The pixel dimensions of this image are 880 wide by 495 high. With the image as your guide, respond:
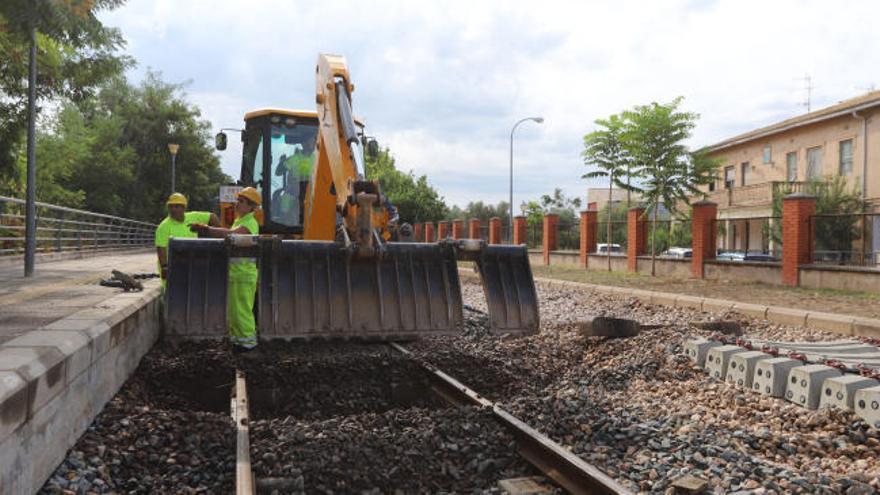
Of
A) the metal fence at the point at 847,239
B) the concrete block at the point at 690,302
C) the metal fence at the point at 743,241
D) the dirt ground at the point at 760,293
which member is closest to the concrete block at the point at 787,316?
the dirt ground at the point at 760,293

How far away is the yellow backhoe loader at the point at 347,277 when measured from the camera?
21.8 feet

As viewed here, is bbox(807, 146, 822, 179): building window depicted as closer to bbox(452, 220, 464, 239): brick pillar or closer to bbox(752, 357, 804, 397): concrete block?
bbox(452, 220, 464, 239): brick pillar

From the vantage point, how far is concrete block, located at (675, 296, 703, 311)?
12.0 metres

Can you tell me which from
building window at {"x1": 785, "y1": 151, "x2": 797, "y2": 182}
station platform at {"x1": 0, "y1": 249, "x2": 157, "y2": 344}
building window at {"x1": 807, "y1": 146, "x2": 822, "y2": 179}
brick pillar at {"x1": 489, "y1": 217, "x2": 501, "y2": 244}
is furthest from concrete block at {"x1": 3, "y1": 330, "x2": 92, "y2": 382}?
building window at {"x1": 785, "y1": 151, "x2": 797, "y2": 182}

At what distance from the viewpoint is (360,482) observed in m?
4.14

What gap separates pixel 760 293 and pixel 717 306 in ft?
7.83

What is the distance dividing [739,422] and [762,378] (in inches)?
38.7

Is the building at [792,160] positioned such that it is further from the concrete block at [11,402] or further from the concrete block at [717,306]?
the concrete block at [11,402]

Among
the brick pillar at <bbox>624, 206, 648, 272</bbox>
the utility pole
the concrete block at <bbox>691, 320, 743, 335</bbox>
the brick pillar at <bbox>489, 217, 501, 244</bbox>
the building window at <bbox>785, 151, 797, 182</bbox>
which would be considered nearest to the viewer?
the concrete block at <bbox>691, 320, 743, 335</bbox>

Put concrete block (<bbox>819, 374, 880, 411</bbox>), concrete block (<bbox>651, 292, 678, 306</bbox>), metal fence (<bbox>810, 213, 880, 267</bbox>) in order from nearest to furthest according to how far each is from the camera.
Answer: concrete block (<bbox>819, 374, 880, 411</bbox>)
concrete block (<bbox>651, 292, 678, 306</bbox>)
metal fence (<bbox>810, 213, 880, 267</bbox>)

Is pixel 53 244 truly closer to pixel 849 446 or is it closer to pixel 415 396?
pixel 415 396

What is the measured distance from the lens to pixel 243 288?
760 centimetres

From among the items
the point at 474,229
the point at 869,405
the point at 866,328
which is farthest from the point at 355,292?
the point at 474,229

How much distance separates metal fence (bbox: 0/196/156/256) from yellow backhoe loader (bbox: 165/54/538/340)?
8972 millimetres
